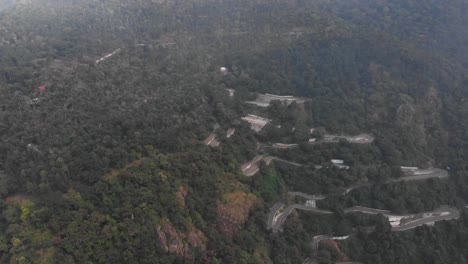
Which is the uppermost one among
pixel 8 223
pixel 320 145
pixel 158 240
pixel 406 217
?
pixel 8 223

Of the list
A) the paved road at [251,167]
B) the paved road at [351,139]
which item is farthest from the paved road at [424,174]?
the paved road at [251,167]

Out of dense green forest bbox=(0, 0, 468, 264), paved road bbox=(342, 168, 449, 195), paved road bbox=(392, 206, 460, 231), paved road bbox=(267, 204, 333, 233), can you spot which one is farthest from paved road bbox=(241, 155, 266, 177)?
paved road bbox=(392, 206, 460, 231)

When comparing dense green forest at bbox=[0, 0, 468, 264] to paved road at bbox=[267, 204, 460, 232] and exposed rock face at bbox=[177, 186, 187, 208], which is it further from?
paved road at bbox=[267, 204, 460, 232]

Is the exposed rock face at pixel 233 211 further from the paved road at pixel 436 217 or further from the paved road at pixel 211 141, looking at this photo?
the paved road at pixel 436 217

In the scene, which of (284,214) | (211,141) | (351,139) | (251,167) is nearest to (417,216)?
(351,139)

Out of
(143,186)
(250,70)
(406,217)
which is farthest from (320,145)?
(143,186)

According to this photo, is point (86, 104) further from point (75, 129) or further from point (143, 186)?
point (143, 186)
